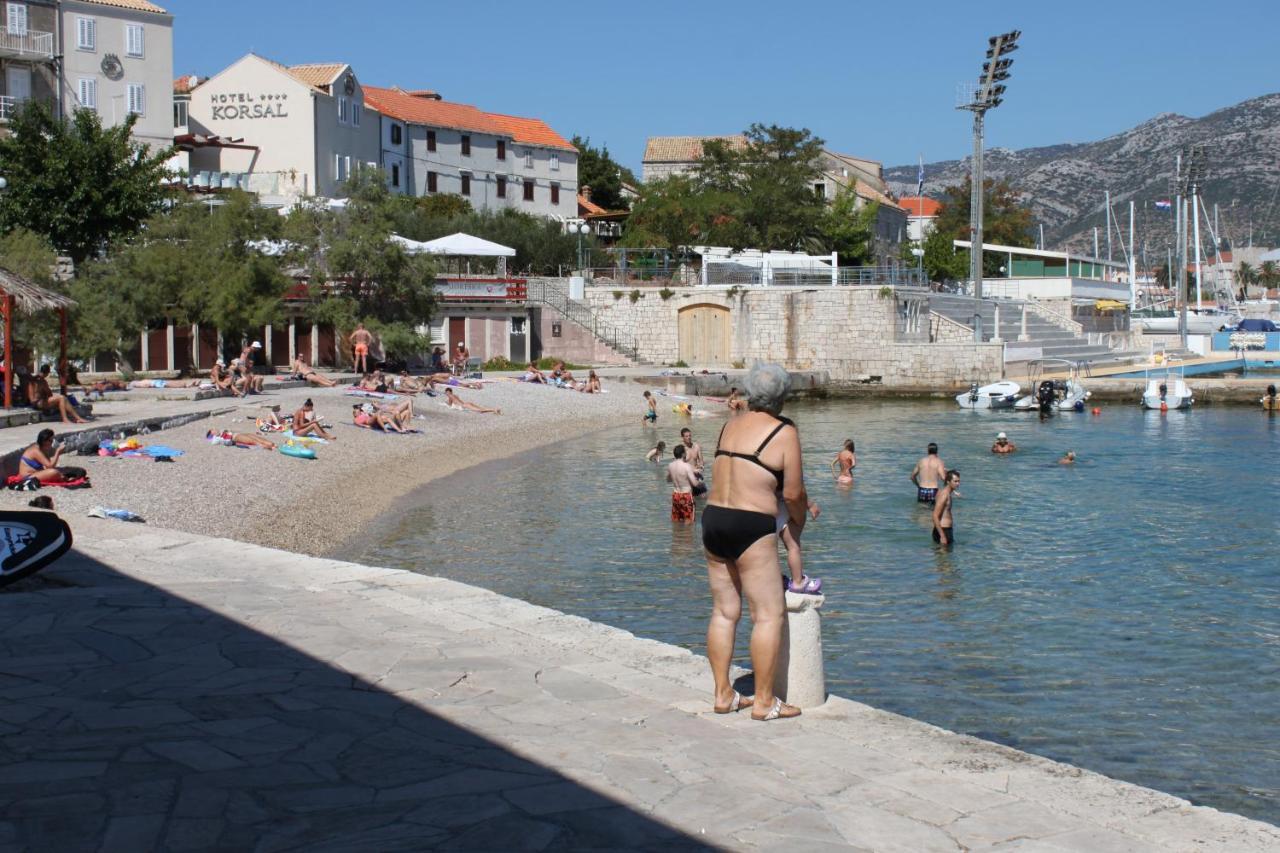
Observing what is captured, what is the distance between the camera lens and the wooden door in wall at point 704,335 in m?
51.5

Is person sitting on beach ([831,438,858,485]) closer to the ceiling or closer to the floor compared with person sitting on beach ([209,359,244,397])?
closer to the floor

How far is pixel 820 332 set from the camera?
50781 millimetres

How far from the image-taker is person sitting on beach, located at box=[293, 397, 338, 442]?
26109 millimetres

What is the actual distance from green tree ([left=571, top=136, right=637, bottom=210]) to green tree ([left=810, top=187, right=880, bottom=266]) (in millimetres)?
17916

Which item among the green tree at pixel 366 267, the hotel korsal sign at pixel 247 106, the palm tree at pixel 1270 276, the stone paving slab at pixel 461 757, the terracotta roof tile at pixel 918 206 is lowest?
the stone paving slab at pixel 461 757

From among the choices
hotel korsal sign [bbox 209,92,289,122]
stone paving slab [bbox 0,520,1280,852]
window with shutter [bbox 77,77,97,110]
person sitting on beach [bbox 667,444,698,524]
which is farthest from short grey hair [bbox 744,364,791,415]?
hotel korsal sign [bbox 209,92,289,122]

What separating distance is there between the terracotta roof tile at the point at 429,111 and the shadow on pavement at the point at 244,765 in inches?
2243

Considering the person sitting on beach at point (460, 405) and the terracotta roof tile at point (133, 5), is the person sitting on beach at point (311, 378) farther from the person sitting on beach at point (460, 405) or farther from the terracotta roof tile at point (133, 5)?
the terracotta roof tile at point (133, 5)

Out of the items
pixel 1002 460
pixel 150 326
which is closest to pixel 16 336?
pixel 150 326

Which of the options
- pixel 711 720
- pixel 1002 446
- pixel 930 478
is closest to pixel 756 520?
pixel 711 720

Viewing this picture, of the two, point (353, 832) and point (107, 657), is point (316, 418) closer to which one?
point (107, 657)

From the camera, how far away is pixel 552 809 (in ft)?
Answer: 16.7

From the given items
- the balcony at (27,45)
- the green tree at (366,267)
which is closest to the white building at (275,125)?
the balcony at (27,45)

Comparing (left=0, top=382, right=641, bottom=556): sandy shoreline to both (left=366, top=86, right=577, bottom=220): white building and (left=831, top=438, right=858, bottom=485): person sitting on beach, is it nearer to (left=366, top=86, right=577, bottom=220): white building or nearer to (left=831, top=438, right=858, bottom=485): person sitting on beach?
(left=831, top=438, right=858, bottom=485): person sitting on beach
